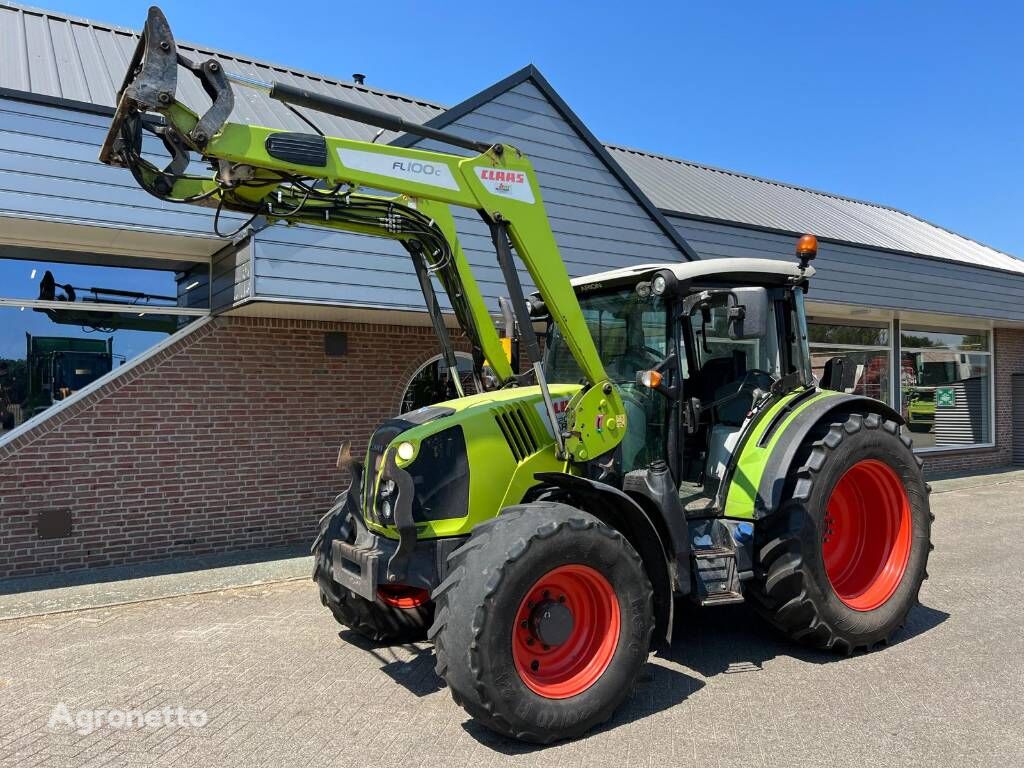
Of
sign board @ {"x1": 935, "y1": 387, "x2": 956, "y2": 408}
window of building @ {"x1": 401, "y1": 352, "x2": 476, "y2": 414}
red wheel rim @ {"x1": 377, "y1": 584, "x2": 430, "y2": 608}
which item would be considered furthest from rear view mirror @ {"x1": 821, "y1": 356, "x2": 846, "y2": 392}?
sign board @ {"x1": 935, "y1": 387, "x2": 956, "y2": 408}

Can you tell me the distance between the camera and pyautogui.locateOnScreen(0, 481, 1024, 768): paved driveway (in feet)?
11.2

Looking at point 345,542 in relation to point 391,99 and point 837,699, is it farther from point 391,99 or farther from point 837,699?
point 391,99

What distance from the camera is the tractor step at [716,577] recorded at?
419cm

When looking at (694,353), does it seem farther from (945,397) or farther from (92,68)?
(945,397)

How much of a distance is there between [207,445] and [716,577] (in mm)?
5522

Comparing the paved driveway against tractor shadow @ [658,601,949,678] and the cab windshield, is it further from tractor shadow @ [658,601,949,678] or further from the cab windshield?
the cab windshield

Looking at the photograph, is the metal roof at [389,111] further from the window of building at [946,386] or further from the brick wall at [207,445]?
the brick wall at [207,445]

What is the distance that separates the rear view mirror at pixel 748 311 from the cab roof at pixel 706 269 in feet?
1.17

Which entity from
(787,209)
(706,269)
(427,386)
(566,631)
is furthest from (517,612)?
(787,209)

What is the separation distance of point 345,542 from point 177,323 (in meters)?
4.41

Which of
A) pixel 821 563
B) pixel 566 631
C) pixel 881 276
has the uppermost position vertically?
pixel 881 276

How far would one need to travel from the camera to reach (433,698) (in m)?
4.04

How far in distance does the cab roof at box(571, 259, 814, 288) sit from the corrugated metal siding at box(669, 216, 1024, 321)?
4.88 metres

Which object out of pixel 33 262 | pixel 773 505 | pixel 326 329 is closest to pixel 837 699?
pixel 773 505
